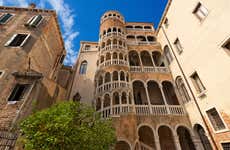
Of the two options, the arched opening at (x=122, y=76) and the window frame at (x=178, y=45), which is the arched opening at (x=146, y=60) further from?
the arched opening at (x=122, y=76)

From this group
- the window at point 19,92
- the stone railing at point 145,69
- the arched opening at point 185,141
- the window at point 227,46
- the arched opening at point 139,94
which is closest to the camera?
the window at point 227,46

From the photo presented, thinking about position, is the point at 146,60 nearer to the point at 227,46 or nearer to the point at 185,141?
the point at 227,46

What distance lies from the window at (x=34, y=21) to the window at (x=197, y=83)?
60.9ft

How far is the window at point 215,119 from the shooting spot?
9823 millimetres

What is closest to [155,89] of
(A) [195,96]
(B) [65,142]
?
(A) [195,96]

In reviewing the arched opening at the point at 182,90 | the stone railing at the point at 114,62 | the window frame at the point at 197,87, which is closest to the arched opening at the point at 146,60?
the stone railing at the point at 114,62

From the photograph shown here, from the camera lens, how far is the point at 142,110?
1294 centimetres

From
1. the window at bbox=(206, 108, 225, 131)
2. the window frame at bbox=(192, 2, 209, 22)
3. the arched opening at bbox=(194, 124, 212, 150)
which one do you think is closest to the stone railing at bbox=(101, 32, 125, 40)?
the window frame at bbox=(192, 2, 209, 22)

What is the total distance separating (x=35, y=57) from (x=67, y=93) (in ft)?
19.4

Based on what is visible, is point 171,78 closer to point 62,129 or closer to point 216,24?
point 216,24

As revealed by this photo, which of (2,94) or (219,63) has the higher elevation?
(219,63)

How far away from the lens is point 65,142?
587cm

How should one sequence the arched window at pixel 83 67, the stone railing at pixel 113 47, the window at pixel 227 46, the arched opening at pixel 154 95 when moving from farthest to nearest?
the arched window at pixel 83 67
the stone railing at pixel 113 47
the arched opening at pixel 154 95
the window at pixel 227 46

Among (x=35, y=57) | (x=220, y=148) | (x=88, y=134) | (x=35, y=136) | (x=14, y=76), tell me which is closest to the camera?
(x=35, y=136)
